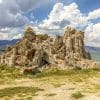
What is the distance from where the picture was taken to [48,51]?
12512 cm

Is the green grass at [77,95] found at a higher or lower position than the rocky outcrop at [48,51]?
lower

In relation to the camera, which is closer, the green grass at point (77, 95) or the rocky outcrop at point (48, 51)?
the green grass at point (77, 95)

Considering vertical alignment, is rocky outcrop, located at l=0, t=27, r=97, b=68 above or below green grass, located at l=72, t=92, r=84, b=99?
above

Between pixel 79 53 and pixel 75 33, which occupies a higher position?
pixel 75 33

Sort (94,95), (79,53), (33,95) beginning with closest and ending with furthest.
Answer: (94,95) < (33,95) < (79,53)

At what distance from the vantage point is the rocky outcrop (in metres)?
120

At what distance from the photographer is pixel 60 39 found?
133 meters

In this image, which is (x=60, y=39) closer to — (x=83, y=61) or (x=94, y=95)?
(x=83, y=61)

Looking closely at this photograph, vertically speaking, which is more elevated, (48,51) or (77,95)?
(48,51)

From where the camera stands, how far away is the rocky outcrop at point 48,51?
394 feet

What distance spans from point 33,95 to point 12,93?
242 inches

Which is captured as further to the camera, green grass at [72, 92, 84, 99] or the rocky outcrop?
the rocky outcrop

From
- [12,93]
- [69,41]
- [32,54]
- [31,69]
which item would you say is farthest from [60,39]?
[12,93]

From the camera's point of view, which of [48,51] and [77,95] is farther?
[48,51]
